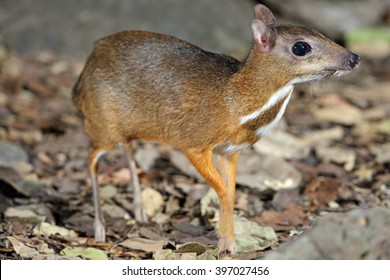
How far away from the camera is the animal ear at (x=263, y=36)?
19.7 feet

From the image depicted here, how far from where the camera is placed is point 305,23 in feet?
44.9

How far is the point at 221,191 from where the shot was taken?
6.29 meters

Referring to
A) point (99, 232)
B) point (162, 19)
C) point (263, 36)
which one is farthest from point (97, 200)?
point (162, 19)

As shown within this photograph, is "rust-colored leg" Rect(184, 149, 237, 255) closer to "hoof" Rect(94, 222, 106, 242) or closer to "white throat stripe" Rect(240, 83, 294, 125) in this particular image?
"white throat stripe" Rect(240, 83, 294, 125)

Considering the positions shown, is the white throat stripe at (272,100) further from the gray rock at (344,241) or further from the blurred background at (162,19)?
the blurred background at (162,19)

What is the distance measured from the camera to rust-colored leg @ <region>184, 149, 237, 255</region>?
6.28 m

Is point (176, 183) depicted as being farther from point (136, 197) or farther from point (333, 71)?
point (333, 71)

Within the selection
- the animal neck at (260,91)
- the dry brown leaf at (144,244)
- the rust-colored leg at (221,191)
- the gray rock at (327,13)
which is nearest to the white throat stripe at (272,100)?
the animal neck at (260,91)

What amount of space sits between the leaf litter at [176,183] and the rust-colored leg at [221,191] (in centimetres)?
13

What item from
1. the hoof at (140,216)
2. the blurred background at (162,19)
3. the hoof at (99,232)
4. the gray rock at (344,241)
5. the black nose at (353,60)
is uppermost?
the blurred background at (162,19)

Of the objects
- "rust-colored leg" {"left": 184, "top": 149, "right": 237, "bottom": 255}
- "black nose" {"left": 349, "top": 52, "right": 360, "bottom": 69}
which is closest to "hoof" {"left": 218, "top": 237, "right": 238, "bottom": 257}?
"rust-colored leg" {"left": 184, "top": 149, "right": 237, "bottom": 255}

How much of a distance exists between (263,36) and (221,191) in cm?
132

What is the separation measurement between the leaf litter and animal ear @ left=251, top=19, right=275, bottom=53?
1645mm

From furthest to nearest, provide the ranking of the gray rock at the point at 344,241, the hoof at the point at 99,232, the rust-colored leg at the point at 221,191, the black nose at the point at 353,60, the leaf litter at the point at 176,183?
the hoof at the point at 99,232 → the leaf litter at the point at 176,183 → the rust-colored leg at the point at 221,191 → the black nose at the point at 353,60 → the gray rock at the point at 344,241
